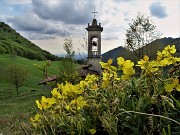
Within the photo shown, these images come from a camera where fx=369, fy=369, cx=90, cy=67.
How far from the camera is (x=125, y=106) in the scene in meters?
1.89

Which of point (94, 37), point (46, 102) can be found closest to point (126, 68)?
point (46, 102)

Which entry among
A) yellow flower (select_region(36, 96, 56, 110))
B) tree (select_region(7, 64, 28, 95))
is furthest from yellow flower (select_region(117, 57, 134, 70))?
tree (select_region(7, 64, 28, 95))

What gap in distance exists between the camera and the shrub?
5.51ft

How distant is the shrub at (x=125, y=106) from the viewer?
5.51 ft

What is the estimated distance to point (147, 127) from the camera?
1729mm

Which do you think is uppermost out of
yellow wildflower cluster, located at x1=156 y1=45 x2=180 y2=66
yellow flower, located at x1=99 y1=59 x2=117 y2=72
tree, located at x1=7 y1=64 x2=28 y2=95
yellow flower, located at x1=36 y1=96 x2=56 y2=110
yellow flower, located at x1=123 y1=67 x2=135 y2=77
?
yellow wildflower cluster, located at x1=156 y1=45 x2=180 y2=66

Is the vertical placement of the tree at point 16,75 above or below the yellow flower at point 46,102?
below

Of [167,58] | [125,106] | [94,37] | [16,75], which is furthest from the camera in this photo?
[16,75]

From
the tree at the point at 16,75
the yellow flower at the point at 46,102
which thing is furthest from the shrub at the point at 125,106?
the tree at the point at 16,75

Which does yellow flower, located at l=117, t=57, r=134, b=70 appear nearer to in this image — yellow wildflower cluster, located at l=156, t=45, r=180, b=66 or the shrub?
the shrub

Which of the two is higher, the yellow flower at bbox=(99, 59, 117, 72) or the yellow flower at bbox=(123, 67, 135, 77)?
the yellow flower at bbox=(99, 59, 117, 72)

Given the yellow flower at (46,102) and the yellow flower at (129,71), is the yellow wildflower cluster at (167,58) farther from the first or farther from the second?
the yellow flower at (46,102)

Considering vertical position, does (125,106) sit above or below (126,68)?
below

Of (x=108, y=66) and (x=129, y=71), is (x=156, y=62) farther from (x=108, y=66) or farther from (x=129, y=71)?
(x=108, y=66)
